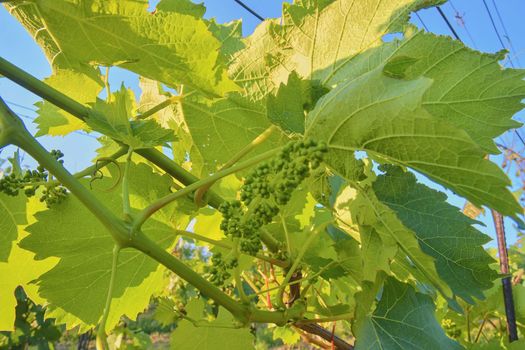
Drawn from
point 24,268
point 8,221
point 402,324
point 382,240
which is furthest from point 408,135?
point 24,268

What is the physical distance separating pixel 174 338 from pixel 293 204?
0.55 m

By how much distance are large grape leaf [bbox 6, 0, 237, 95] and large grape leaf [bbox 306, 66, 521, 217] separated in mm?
323

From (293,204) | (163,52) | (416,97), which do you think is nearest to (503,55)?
(416,97)

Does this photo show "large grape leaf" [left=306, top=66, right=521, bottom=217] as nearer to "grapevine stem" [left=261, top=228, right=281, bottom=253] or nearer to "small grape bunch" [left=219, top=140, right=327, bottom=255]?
"small grape bunch" [left=219, top=140, right=327, bottom=255]

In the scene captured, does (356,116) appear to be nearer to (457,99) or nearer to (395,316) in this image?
(457,99)

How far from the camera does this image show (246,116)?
1.35 meters

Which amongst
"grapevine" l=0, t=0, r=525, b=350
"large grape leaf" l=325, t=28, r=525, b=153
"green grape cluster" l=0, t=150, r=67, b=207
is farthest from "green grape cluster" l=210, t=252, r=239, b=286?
"large grape leaf" l=325, t=28, r=525, b=153

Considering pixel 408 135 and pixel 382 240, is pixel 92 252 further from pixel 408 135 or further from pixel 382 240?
pixel 408 135

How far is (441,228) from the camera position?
1062mm

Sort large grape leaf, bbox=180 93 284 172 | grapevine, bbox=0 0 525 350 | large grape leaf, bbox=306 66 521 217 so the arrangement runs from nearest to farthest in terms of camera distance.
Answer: large grape leaf, bbox=306 66 521 217
grapevine, bbox=0 0 525 350
large grape leaf, bbox=180 93 284 172

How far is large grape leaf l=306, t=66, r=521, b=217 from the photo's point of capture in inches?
28.6

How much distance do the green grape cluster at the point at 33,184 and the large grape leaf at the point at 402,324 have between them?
80cm

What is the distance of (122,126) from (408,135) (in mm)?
661

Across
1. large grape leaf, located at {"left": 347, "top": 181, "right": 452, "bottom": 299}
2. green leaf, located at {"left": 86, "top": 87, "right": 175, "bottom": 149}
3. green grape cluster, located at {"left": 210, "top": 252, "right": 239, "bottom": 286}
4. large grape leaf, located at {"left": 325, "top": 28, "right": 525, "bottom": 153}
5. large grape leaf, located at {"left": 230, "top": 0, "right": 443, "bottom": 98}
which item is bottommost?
green grape cluster, located at {"left": 210, "top": 252, "right": 239, "bottom": 286}
